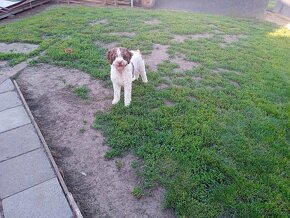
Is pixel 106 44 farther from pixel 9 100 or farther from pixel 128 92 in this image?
pixel 9 100

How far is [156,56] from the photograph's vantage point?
22.4 feet

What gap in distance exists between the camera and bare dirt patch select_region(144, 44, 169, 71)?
6.40 meters

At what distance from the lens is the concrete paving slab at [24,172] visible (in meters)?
3.24

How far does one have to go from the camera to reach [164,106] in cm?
477

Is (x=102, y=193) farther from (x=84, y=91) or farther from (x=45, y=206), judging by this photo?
(x=84, y=91)

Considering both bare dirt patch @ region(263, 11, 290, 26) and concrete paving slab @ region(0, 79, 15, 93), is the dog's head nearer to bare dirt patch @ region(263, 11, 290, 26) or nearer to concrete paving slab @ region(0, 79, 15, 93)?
concrete paving slab @ region(0, 79, 15, 93)

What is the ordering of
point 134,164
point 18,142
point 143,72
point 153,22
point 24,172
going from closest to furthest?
point 24,172
point 134,164
point 18,142
point 143,72
point 153,22

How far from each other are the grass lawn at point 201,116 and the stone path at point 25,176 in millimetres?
923

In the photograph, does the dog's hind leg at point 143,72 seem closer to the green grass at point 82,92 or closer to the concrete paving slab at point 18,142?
the green grass at point 82,92

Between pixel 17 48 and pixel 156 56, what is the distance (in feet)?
12.4

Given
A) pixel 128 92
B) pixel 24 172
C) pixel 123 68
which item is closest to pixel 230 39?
pixel 128 92

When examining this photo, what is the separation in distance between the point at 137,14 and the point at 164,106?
6.71 m

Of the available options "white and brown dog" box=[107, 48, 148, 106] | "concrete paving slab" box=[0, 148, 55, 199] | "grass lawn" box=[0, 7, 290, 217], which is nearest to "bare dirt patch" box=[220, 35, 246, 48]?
"grass lawn" box=[0, 7, 290, 217]

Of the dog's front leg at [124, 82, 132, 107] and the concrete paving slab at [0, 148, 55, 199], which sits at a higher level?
the dog's front leg at [124, 82, 132, 107]
